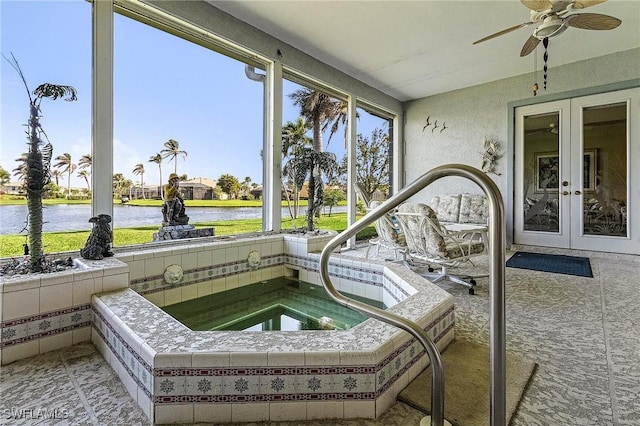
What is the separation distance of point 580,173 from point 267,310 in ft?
17.3

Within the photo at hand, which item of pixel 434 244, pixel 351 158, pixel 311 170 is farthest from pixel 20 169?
pixel 351 158

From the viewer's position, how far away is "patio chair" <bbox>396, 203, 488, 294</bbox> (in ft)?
10.3

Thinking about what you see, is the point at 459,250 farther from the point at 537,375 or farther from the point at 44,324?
the point at 44,324

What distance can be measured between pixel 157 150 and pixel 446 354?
3088mm

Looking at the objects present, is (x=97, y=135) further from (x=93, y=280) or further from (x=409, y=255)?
(x=409, y=255)

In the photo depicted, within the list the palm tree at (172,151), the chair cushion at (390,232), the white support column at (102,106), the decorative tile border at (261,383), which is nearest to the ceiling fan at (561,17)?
the chair cushion at (390,232)

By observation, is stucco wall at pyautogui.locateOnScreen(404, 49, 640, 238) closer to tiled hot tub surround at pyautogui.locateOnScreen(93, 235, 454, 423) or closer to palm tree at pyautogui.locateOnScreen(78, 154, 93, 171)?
tiled hot tub surround at pyautogui.locateOnScreen(93, 235, 454, 423)

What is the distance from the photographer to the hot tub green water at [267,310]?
96.1 inches

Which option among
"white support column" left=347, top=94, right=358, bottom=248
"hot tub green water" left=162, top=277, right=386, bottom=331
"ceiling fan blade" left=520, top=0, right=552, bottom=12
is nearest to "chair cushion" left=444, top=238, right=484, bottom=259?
"hot tub green water" left=162, top=277, right=386, bottom=331

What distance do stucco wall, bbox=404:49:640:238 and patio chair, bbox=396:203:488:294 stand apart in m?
2.99

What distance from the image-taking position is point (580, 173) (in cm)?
503

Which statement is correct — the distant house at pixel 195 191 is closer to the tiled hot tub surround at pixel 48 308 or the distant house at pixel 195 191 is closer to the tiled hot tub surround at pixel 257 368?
the tiled hot tub surround at pixel 48 308

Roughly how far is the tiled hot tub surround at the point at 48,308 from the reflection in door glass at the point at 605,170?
627 centimetres

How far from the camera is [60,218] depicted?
270 cm
